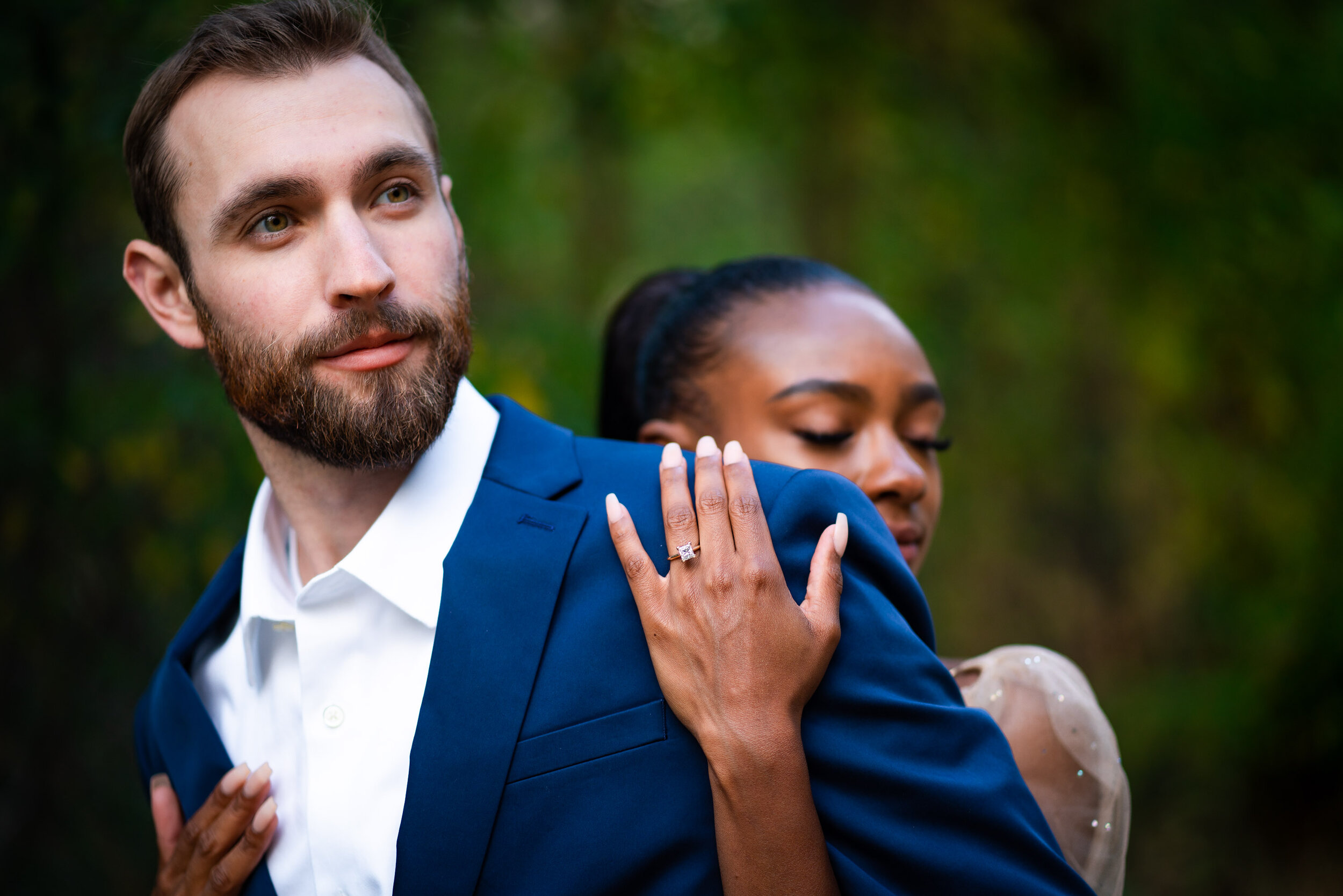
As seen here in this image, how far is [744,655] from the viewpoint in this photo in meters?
1.72

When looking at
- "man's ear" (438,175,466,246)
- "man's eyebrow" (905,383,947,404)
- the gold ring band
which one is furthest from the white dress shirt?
"man's eyebrow" (905,383,947,404)

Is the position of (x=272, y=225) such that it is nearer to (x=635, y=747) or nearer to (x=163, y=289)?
(x=163, y=289)

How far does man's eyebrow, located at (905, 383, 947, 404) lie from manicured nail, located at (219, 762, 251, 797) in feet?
5.60

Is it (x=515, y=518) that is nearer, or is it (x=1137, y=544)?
(x=515, y=518)

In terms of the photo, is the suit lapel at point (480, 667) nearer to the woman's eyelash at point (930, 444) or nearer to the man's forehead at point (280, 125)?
the man's forehead at point (280, 125)

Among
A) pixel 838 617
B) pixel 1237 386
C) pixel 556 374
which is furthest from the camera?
pixel 1237 386

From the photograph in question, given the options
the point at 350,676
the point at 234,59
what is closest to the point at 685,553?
the point at 350,676

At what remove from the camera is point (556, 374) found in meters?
4.42

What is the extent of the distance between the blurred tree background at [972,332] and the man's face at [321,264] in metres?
1.42

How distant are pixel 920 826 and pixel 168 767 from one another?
1.65 m

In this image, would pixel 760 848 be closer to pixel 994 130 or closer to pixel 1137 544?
pixel 1137 544

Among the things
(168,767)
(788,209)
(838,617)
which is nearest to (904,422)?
(838,617)

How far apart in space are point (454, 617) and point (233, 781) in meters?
0.65

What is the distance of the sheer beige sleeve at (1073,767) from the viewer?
2.28m
